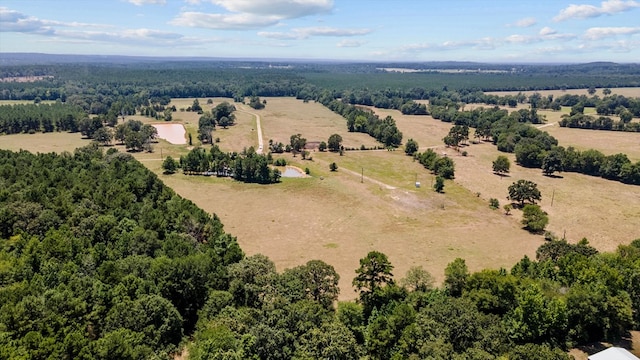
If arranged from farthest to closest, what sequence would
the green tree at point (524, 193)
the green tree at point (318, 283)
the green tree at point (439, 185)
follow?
the green tree at point (439, 185) < the green tree at point (524, 193) < the green tree at point (318, 283)

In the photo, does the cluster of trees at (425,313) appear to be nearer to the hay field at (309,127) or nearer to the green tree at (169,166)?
the green tree at (169,166)

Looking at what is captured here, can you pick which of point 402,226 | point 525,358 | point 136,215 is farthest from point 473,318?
point 136,215

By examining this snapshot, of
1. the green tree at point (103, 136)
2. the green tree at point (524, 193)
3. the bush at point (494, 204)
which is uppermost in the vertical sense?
the green tree at point (103, 136)

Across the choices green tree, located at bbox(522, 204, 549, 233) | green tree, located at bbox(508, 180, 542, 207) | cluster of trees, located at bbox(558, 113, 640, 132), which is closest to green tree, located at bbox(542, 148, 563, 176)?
green tree, located at bbox(508, 180, 542, 207)

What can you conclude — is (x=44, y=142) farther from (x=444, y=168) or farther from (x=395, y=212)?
(x=444, y=168)

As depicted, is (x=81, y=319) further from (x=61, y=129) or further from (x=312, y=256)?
(x=61, y=129)

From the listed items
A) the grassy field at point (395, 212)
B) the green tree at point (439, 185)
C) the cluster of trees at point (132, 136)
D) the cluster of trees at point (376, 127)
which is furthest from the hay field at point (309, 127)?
the green tree at point (439, 185)

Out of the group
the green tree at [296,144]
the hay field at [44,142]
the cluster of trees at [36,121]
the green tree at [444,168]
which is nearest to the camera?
the green tree at [444,168]
